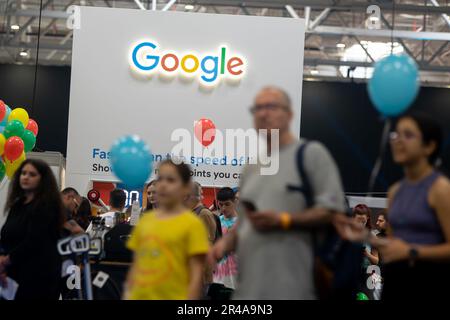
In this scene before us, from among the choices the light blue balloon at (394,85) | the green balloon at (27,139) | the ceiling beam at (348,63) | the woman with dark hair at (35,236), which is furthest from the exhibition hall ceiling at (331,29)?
the light blue balloon at (394,85)

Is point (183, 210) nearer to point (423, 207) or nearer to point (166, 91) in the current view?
point (423, 207)

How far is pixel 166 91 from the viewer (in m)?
9.55

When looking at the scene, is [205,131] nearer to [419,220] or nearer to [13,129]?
[13,129]

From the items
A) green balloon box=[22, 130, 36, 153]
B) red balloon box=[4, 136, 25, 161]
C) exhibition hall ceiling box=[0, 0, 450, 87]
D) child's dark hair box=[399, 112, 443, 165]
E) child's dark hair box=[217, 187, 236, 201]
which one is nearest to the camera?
child's dark hair box=[399, 112, 443, 165]

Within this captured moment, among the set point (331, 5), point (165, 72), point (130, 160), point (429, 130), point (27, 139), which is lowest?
point (130, 160)

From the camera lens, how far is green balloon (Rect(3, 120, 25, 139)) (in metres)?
7.61

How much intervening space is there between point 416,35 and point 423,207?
551 inches

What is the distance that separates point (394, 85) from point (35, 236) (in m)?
2.06

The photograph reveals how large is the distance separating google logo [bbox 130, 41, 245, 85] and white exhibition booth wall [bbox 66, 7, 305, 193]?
0.04 ft

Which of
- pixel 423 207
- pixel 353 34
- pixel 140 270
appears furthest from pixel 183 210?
pixel 353 34

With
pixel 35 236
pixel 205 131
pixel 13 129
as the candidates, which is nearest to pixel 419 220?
pixel 35 236

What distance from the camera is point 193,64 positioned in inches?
378

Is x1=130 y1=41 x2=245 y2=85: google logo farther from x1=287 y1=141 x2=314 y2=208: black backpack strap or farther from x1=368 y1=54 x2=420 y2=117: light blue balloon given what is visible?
x1=287 y1=141 x2=314 y2=208: black backpack strap

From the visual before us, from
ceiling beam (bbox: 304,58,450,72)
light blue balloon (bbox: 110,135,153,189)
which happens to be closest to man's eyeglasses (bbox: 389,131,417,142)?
light blue balloon (bbox: 110,135,153,189)
